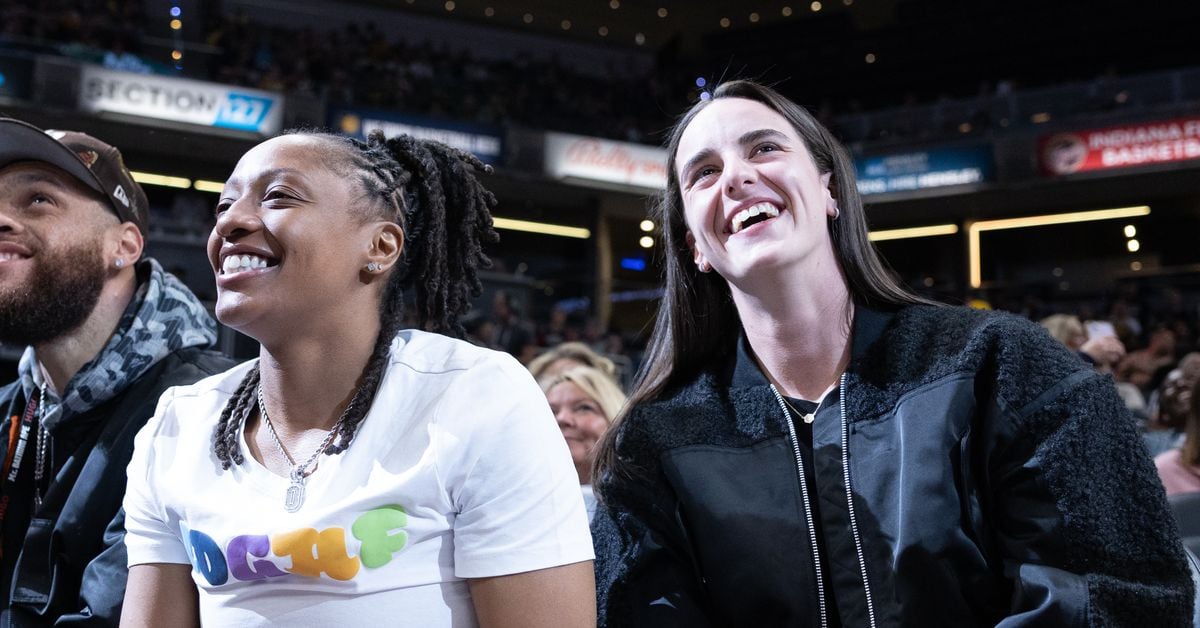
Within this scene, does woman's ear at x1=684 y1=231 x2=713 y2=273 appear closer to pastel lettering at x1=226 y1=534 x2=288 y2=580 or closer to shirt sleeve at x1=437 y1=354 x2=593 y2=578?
shirt sleeve at x1=437 y1=354 x2=593 y2=578

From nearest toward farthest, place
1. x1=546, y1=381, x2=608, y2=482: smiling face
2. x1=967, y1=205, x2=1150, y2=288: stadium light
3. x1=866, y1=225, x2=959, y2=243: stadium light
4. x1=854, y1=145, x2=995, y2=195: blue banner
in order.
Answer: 1. x1=546, y1=381, x2=608, y2=482: smiling face
2. x1=854, y1=145, x2=995, y2=195: blue banner
3. x1=967, y1=205, x2=1150, y2=288: stadium light
4. x1=866, y1=225, x2=959, y2=243: stadium light

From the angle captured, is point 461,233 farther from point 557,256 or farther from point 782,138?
point 557,256

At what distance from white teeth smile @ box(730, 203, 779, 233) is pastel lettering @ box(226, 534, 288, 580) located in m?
0.89

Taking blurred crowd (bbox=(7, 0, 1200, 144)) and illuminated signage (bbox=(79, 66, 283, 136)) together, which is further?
blurred crowd (bbox=(7, 0, 1200, 144))

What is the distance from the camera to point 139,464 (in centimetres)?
153

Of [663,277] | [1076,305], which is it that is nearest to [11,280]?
[663,277]

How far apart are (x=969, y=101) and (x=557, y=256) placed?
22.3 feet

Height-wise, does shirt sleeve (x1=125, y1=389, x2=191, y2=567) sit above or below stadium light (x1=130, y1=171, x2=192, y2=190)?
below

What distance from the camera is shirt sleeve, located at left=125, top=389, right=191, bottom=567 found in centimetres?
146

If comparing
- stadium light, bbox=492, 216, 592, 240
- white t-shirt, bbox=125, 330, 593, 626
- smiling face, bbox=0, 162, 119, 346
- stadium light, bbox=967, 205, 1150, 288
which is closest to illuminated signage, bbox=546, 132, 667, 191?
stadium light, bbox=492, 216, 592, 240

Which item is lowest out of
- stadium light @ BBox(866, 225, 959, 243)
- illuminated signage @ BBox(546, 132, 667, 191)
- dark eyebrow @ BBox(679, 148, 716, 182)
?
dark eyebrow @ BBox(679, 148, 716, 182)

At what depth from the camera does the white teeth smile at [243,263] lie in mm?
1432

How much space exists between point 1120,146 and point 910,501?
13.1 meters

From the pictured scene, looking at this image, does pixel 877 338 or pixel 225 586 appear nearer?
pixel 225 586
